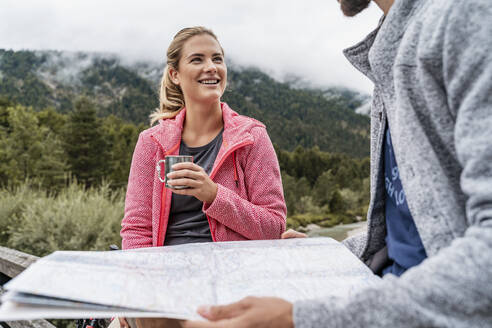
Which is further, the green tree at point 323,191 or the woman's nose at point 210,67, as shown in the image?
the green tree at point 323,191

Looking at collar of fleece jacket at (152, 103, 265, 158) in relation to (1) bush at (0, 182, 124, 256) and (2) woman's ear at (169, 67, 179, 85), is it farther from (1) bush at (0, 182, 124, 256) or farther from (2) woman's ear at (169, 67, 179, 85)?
(1) bush at (0, 182, 124, 256)

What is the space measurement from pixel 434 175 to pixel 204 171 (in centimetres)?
101

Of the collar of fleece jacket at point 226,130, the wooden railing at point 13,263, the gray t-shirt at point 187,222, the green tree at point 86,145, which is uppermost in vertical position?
the collar of fleece jacket at point 226,130

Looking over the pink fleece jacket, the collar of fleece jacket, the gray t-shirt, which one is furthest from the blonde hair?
the gray t-shirt

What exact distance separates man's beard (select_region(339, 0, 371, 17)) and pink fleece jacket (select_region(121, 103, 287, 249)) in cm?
75

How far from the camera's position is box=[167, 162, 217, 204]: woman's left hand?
4.89 ft

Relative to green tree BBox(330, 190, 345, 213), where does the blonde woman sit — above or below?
above

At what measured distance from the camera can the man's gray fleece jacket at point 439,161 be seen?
65 centimetres

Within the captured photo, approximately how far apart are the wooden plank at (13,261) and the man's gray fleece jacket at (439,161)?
2.41 metres

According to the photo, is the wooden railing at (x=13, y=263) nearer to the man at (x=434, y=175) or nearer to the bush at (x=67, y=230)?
the bush at (x=67, y=230)

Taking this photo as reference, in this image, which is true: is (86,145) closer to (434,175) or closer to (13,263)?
(13,263)

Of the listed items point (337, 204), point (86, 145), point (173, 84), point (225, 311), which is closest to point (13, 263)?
point (173, 84)

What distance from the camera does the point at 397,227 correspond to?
111cm

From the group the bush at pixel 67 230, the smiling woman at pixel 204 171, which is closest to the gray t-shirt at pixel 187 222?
the smiling woman at pixel 204 171
